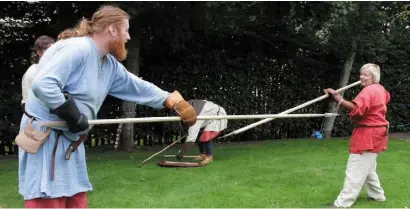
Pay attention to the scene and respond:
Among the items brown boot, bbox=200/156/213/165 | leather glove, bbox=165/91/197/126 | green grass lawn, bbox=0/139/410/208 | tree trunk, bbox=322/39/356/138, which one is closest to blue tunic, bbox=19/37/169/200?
leather glove, bbox=165/91/197/126

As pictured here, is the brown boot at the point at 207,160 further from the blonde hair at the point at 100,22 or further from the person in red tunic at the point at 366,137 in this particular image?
the blonde hair at the point at 100,22

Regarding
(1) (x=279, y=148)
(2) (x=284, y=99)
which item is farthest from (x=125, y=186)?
(2) (x=284, y=99)

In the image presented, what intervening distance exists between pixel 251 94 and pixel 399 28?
4.07 meters

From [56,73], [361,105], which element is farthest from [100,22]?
[361,105]

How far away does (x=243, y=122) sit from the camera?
38.4ft

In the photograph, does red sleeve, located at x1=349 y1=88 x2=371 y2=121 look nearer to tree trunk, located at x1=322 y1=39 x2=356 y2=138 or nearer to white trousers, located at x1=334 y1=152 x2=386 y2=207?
white trousers, located at x1=334 y1=152 x2=386 y2=207

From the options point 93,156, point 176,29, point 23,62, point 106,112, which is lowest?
point 93,156

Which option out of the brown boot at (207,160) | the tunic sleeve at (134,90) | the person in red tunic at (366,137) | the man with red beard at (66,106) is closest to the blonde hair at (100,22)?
the man with red beard at (66,106)

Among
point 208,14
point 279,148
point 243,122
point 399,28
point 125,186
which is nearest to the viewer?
point 125,186

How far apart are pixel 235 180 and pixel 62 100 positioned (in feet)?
14.2

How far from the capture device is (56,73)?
290 cm

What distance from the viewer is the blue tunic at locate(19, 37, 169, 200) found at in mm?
2898

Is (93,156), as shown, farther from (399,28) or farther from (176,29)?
(399,28)

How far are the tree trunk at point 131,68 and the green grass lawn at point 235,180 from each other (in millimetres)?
543
